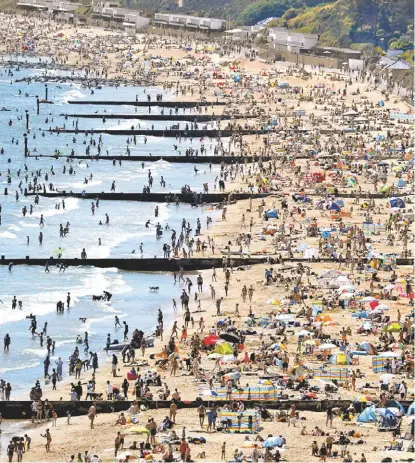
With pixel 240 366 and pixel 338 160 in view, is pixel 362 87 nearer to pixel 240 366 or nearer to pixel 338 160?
pixel 338 160

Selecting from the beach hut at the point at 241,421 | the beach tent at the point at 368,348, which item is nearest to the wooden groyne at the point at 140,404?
the beach hut at the point at 241,421

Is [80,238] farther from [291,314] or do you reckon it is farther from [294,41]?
[294,41]

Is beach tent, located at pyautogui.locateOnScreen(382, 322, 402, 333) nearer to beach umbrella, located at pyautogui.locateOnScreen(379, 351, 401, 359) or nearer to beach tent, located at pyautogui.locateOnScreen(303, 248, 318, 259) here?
beach umbrella, located at pyautogui.locateOnScreen(379, 351, 401, 359)

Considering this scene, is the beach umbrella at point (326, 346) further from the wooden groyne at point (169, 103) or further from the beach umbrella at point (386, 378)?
the wooden groyne at point (169, 103)

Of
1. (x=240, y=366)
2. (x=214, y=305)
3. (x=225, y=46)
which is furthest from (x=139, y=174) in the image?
(x=225, y=46)

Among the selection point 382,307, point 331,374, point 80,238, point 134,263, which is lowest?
point 80,238

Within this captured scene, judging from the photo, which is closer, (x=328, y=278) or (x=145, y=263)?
(x=328, y=278)

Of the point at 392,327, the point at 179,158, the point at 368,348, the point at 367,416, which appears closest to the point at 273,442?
the point at 367,416
